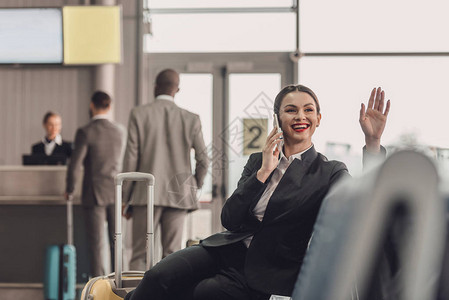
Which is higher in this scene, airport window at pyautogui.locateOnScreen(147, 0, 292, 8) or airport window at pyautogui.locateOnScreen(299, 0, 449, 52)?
airport window at pyautogui.locateOnScreen(147, 0, 292, 8)

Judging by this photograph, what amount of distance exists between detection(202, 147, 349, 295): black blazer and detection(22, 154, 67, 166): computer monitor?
3312 millimetres

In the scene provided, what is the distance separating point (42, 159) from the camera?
4547mm

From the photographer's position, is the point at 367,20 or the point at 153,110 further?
the point at 367,20

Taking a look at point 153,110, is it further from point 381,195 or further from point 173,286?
point 381,195

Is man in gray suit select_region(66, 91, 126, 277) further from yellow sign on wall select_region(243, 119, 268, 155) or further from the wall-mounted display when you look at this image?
the wall-mounted display

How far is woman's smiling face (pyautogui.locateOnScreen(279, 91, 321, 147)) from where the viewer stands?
1559 millimetres

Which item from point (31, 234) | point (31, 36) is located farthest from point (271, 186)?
point (31, 36)

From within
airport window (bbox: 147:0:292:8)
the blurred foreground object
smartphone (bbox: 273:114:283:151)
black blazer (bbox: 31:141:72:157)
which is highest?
airport window (bbox: 147:0:292:8)

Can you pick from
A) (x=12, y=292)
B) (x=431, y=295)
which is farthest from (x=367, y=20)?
(x=431, y=295)

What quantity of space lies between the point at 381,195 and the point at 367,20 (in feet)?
17.9

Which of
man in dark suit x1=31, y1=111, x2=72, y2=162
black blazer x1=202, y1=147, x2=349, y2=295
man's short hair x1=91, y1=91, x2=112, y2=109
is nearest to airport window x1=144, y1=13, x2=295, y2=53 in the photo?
man in dark suit x1=31, y1=111, x2=72, y2=162

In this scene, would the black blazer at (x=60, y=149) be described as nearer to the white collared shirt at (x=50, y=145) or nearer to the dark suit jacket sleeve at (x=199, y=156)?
the white collared shirt at (x=50, y=145)

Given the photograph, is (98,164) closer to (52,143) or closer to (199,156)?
(199,156)

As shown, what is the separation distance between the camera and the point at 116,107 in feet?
19.2
